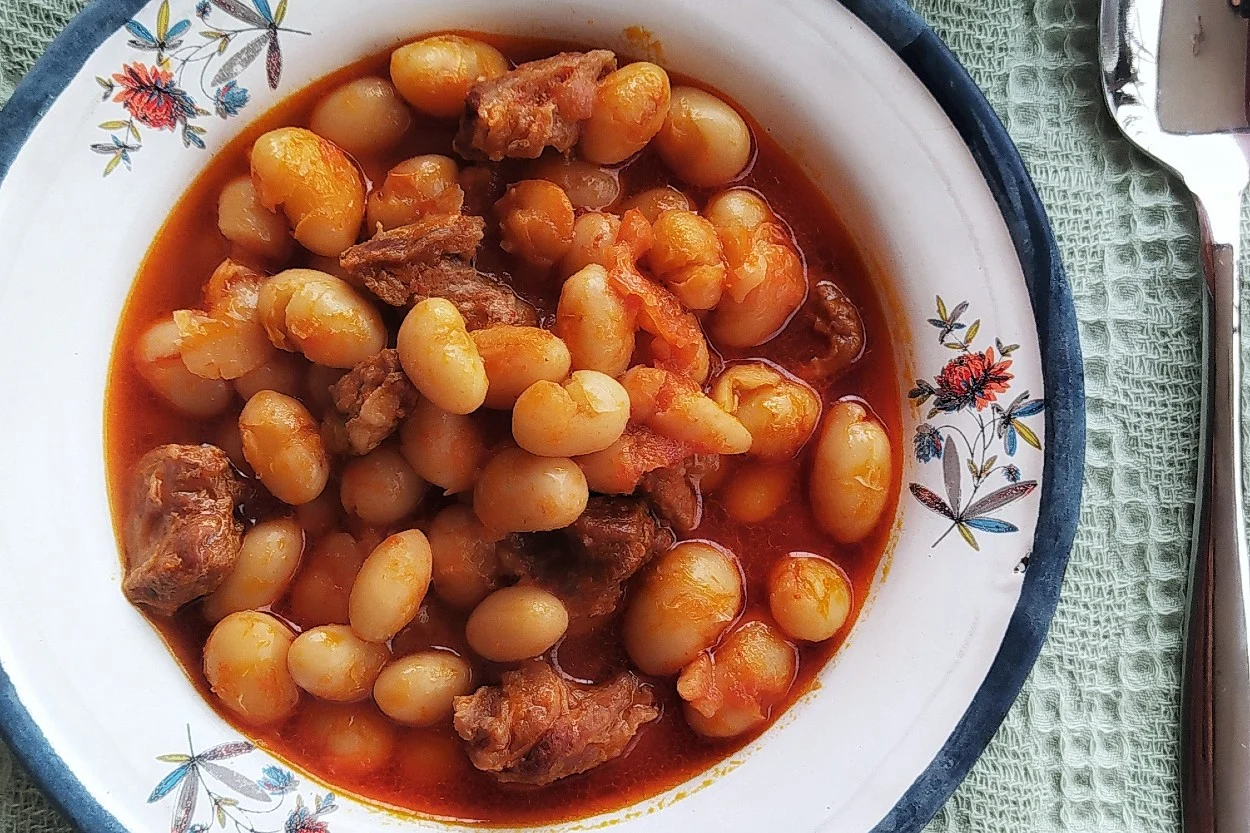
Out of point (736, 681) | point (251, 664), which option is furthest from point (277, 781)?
point (736, 681)

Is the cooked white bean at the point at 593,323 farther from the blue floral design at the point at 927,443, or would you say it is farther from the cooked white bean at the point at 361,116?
the blue floral design at the point at 927,443

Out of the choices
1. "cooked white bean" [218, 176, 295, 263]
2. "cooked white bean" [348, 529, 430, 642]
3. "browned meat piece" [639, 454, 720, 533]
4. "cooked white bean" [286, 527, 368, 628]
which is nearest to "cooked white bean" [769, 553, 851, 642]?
"browned meat piece" [639, 454, 720, 533]

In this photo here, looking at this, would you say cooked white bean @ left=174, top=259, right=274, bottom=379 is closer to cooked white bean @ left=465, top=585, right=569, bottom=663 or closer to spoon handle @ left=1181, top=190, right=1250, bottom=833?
cooked white bean @ left=465, top=585, right=569, bottom=663

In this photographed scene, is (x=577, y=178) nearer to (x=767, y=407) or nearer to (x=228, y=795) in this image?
(x=767, y=407)

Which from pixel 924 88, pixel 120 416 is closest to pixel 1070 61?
pixel 924 88

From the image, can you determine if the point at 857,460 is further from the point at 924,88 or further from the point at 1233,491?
the point at 1233,491

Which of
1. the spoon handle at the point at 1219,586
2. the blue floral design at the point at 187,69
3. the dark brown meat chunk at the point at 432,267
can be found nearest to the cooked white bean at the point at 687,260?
the dark brown meat chunk at the point at 432,267
